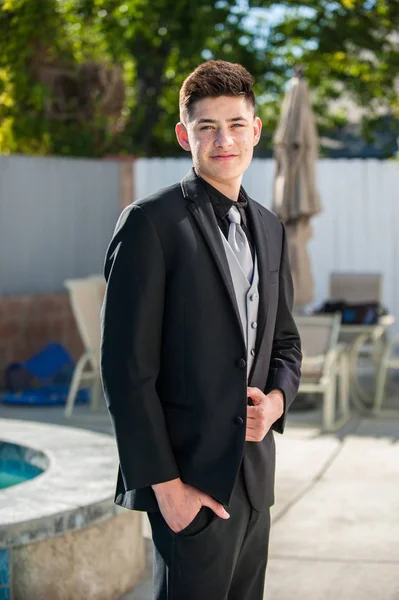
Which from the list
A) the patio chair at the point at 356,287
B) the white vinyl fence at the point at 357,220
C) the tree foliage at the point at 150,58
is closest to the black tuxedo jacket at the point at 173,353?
the patio chair at the point at 356,287

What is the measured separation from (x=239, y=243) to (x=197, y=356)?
29 cm

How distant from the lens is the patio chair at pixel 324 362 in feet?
24.9

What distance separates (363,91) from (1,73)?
637 cm

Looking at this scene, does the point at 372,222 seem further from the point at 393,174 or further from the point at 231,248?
the point at 231,248

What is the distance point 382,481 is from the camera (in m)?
6.04

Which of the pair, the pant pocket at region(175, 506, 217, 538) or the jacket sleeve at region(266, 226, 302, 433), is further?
the jacket sleeve at region(266, 226, 302, 433)

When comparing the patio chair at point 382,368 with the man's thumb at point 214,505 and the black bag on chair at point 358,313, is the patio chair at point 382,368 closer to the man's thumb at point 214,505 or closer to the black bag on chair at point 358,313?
the black bag on chair at point 358,313

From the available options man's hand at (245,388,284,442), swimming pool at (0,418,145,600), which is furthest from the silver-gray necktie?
swimming pool at (0,418,145,600)

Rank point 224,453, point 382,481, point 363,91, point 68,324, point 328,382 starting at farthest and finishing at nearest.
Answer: point 363,91, point 68,324, point 328,382, point 382,481, point 224,453

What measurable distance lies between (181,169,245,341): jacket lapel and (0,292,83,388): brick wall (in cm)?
752

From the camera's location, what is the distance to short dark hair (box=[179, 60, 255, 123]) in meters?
2.30

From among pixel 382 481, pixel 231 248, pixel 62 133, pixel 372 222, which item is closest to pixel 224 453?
pixel 231 248

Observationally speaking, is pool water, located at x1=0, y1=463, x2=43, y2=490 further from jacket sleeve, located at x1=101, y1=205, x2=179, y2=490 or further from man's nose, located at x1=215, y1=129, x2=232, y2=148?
man's nose, located at x1=215, y1=129, x2=232, y2=148

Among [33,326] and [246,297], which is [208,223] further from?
[33,326]
